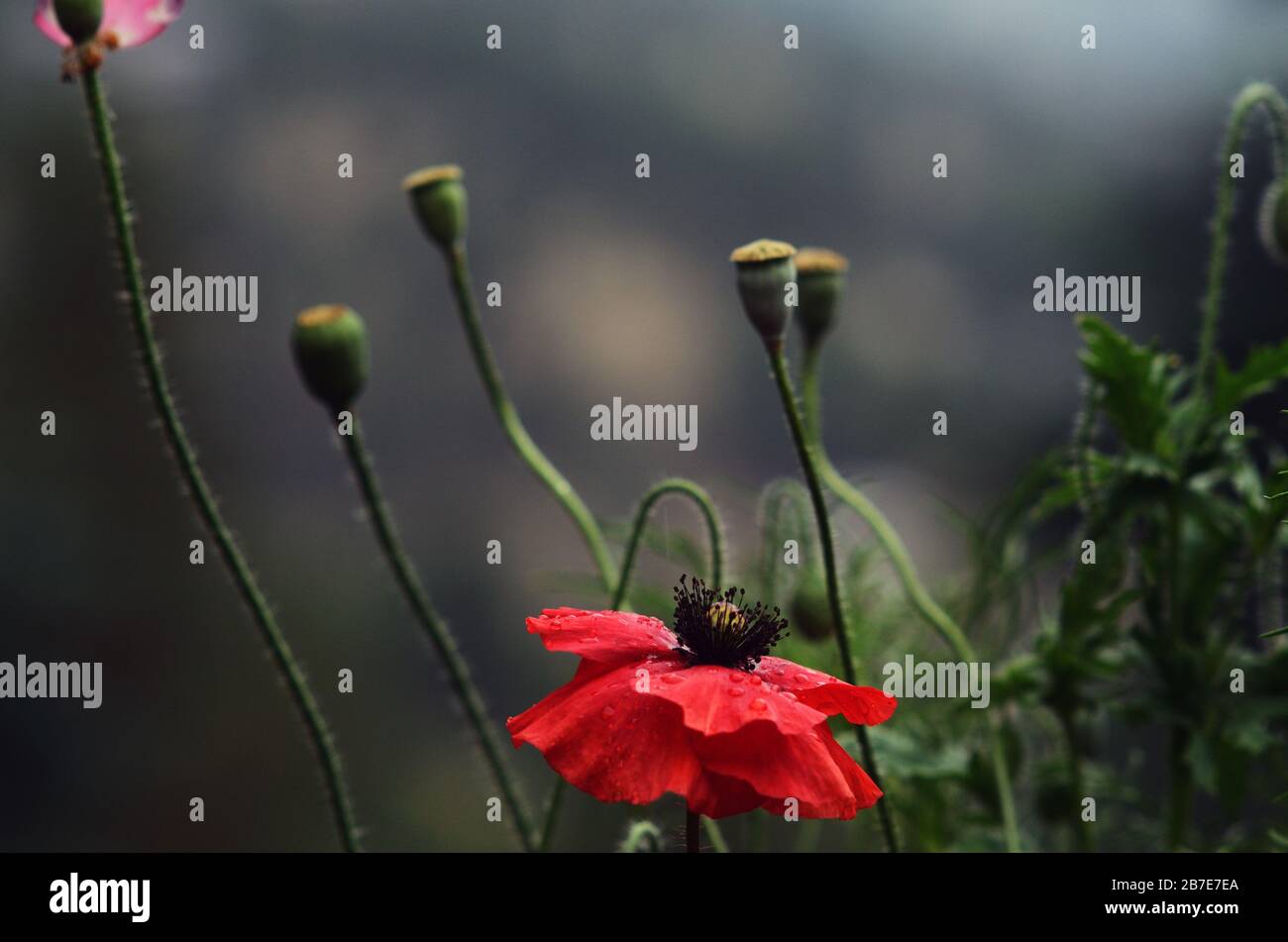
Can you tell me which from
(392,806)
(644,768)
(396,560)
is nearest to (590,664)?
(644,768)

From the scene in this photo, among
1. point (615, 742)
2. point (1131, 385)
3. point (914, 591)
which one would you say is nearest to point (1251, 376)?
point (1131, 385)

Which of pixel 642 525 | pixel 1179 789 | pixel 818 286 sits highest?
pixel 818 286

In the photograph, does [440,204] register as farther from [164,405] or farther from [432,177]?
[164,405]

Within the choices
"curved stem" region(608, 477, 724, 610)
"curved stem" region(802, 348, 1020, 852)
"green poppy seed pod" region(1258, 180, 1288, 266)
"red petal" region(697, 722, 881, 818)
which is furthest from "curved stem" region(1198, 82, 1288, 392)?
"red petal" region(697, 722, 881, 818)

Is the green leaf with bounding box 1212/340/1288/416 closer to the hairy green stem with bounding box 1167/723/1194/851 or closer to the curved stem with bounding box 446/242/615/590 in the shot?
the hairy green stem with bounding box 1167/723/1194/851

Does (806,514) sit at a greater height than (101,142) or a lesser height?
lesser
